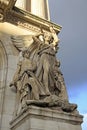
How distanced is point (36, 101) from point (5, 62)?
3512 mm

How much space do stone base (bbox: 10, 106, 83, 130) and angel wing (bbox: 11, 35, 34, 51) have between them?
13.5 feet

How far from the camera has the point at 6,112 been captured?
10.6 meters

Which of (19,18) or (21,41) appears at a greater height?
(19,18)

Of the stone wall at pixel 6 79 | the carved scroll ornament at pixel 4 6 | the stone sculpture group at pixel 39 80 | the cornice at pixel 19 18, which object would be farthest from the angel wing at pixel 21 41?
the carved scroll ornament at pixel 4 6

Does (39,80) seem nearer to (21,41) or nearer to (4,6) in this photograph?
(21,41)

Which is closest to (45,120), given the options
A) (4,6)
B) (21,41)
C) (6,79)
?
(6,79)

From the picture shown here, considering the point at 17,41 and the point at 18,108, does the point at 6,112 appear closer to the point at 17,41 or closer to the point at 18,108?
the point at 18,108

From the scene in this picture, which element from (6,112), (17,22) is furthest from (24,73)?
(17,22)

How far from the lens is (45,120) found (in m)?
8.83

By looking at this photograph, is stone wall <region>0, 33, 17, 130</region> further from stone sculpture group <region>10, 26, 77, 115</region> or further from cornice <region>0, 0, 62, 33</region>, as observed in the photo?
cornice <region>0, 0, 62, 33</region>

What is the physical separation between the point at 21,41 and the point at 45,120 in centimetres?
505

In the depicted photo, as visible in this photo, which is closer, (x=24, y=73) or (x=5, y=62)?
(x=24, y=73)

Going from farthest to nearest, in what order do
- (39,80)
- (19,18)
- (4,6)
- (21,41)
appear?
(19,18), (21,41), (4,6), (39,80)

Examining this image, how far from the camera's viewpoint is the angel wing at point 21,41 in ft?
41.3
